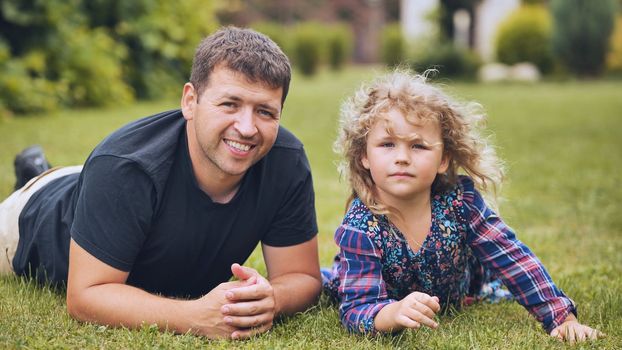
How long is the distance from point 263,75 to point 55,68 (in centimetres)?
937

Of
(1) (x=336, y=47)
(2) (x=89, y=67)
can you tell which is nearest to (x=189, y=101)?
(2) (x=89, y=67)

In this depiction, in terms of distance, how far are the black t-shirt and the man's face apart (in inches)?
6.4

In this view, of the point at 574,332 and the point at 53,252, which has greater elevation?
the point at 53,252

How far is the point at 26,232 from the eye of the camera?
3.51 m

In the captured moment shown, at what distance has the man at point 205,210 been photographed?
8.95 ft

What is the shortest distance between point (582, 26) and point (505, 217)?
17.5 meters

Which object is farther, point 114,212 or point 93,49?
point 93,49

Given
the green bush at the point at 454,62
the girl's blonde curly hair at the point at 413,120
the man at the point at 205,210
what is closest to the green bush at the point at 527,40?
the green bush at the point at 454,62

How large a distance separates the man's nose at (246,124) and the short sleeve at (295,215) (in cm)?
42

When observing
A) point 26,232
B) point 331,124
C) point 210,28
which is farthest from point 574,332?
point 210,28

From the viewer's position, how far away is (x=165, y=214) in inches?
113

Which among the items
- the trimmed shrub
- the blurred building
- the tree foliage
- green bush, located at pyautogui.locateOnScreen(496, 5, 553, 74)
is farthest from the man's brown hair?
the blurred building

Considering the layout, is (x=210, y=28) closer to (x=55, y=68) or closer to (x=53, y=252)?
(x=55, y=68)

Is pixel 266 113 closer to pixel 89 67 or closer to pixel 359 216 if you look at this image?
pixel 359 216
